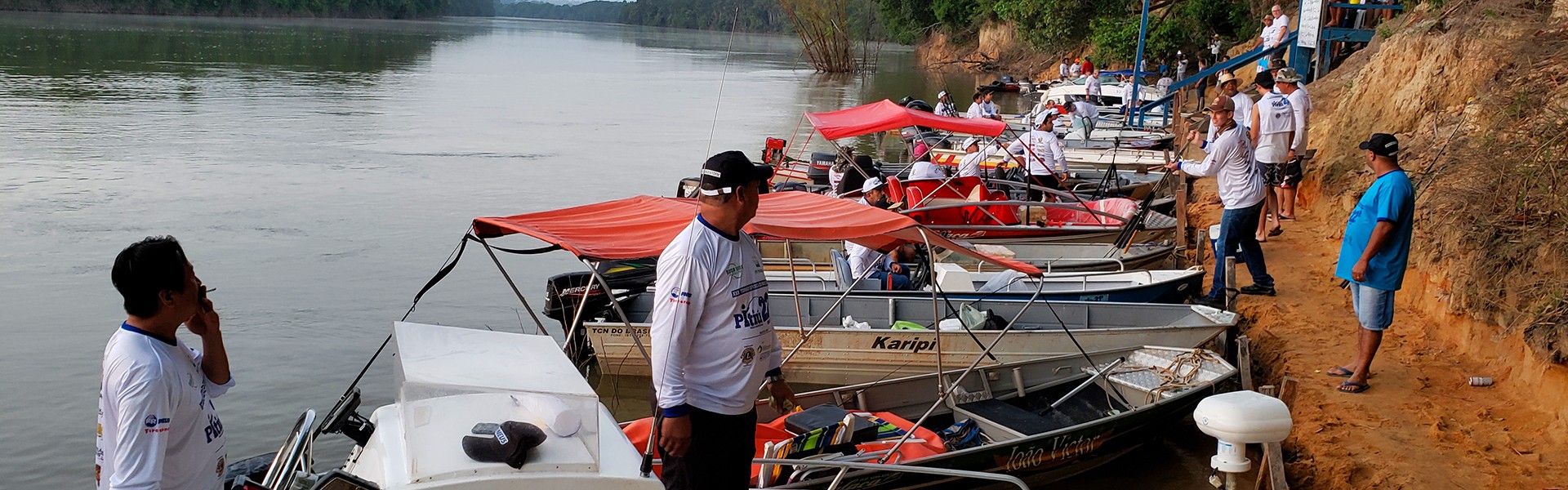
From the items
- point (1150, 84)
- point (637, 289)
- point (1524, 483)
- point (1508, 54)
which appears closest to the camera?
point (1524, 483)

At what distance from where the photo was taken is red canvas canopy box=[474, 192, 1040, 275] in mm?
6441

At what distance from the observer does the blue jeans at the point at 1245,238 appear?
31.4 feet

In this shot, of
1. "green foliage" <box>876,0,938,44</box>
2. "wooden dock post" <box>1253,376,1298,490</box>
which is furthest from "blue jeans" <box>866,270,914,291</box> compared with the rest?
"green foliage" <box>876,0,938,44</box>

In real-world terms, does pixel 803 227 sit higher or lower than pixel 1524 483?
higher

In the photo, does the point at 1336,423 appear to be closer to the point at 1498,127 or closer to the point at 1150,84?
the point at 1498,127

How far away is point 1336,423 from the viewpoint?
7047 mm

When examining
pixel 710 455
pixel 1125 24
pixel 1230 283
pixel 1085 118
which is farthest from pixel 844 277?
pixel 1125 24

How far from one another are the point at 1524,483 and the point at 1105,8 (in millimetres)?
34575

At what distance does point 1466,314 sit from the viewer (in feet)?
25.7

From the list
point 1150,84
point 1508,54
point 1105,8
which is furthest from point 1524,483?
point 1105,8

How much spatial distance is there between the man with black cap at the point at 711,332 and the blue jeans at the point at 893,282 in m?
6.58

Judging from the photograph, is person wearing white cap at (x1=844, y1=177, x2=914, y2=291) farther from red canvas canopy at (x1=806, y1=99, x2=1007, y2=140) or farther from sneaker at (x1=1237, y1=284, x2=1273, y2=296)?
red canvas canopy at (x1=806, y1=99, x2=1007, y2=140)

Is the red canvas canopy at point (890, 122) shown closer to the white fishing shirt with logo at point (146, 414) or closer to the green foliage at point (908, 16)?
the white fishing shirt with logo at point (146, 414)

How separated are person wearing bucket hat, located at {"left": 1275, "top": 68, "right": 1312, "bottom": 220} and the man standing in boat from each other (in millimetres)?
10600
